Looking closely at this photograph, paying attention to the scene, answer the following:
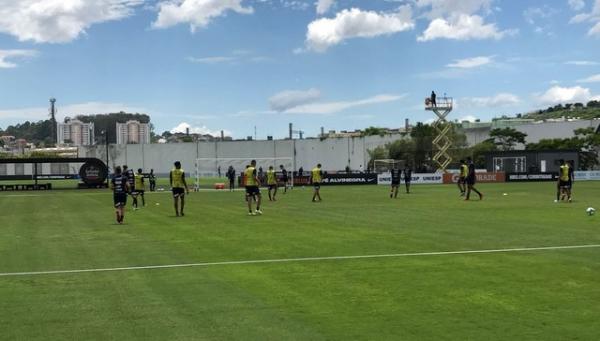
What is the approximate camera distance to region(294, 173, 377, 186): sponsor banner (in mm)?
60562

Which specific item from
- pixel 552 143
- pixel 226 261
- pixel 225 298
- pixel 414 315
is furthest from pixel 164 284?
pixel 552 143

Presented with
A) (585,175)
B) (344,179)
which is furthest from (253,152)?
(585,175)

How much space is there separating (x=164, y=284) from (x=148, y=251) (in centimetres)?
390

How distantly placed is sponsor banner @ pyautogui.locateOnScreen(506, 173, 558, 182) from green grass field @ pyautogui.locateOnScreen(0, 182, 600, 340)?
48830 mm

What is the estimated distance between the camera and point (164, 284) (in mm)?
9781

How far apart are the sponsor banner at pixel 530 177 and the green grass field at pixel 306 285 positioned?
160 ft

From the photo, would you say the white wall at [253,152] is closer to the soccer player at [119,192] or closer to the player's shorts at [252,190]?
the player's shorts at [252,190]

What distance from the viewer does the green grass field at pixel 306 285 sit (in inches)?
282

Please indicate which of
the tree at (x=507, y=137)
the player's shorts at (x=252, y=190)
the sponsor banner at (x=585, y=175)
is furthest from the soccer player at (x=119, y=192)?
the tree at (x=507, y=137)

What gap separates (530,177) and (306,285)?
5954 cm

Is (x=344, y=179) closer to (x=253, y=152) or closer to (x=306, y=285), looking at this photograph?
(x=306, y=285)

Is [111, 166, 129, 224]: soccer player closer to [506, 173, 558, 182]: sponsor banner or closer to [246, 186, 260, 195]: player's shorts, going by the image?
[246, 186, 260, 195]: player's shorts

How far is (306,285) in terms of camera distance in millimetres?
9539

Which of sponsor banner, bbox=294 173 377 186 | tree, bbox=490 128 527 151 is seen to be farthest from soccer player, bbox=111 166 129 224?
tree, bbox=490 128 527 151
